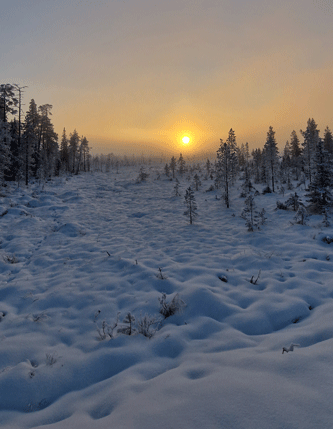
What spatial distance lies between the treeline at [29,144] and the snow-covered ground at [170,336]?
712 inches

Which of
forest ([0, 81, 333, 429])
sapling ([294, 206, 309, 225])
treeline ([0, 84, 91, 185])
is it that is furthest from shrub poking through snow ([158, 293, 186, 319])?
treeline ([0, 84, 91, 185])

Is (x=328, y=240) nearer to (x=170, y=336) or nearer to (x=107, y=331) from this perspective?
(x=170, y=336)

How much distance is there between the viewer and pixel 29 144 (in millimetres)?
27203

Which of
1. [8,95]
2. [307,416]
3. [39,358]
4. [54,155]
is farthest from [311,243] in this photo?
[54,155]

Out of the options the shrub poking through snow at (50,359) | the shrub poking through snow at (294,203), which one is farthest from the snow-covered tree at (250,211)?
the shrub poking through snow at (50,359)

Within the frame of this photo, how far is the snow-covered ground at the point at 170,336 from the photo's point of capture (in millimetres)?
1955

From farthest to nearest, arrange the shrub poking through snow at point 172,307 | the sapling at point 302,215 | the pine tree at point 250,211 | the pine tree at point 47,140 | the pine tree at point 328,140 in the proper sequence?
the pine tree at point 328,140 < the pine tree at point 47,140 < the pine tree at point 250,211 < the sapling at point 302,215 < the shrub poking through snow at point 172,307

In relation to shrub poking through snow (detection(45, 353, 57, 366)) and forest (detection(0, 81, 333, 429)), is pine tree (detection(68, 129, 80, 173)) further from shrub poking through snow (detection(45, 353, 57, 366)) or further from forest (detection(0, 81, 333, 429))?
shrub poking through snow (detection(45, 353, 57, 366))

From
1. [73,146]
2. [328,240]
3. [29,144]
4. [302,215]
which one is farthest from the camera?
[73,146]

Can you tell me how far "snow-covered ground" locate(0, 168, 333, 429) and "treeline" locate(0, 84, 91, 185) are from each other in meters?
18.1

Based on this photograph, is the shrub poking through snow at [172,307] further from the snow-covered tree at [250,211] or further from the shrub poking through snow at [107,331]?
the snow-covered tree at [250,211]

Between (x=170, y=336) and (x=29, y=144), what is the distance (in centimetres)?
3107

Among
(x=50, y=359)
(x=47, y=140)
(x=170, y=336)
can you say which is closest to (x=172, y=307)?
(x=170, y=336)

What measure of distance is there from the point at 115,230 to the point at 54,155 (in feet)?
117
